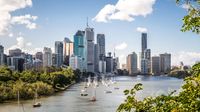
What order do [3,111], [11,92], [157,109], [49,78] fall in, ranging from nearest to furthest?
1. [157,109]
2. [3,111]
3. [11,92]
4. [49,78]

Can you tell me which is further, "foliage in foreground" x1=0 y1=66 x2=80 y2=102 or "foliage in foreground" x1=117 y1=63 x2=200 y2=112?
"foliage in foreground" x1=0 y1=66 x2=80 y2=102

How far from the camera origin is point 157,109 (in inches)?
305

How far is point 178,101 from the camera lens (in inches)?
303

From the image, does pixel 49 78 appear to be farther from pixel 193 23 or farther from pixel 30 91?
pixel 193 23

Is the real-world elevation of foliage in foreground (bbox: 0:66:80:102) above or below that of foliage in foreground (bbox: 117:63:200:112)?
below

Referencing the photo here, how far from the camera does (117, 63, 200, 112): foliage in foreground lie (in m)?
7.21

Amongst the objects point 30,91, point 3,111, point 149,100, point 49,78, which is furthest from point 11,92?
point 149,100

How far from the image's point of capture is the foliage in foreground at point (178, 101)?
284 inches

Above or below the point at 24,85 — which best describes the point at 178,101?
above

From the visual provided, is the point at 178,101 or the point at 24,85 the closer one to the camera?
the point at 178,101

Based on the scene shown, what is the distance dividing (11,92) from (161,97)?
230 feet

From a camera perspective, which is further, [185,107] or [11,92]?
[11,92]

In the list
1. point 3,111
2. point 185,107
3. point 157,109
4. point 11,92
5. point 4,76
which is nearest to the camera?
point 185,107

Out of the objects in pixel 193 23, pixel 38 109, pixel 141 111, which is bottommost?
pixel 38 109
